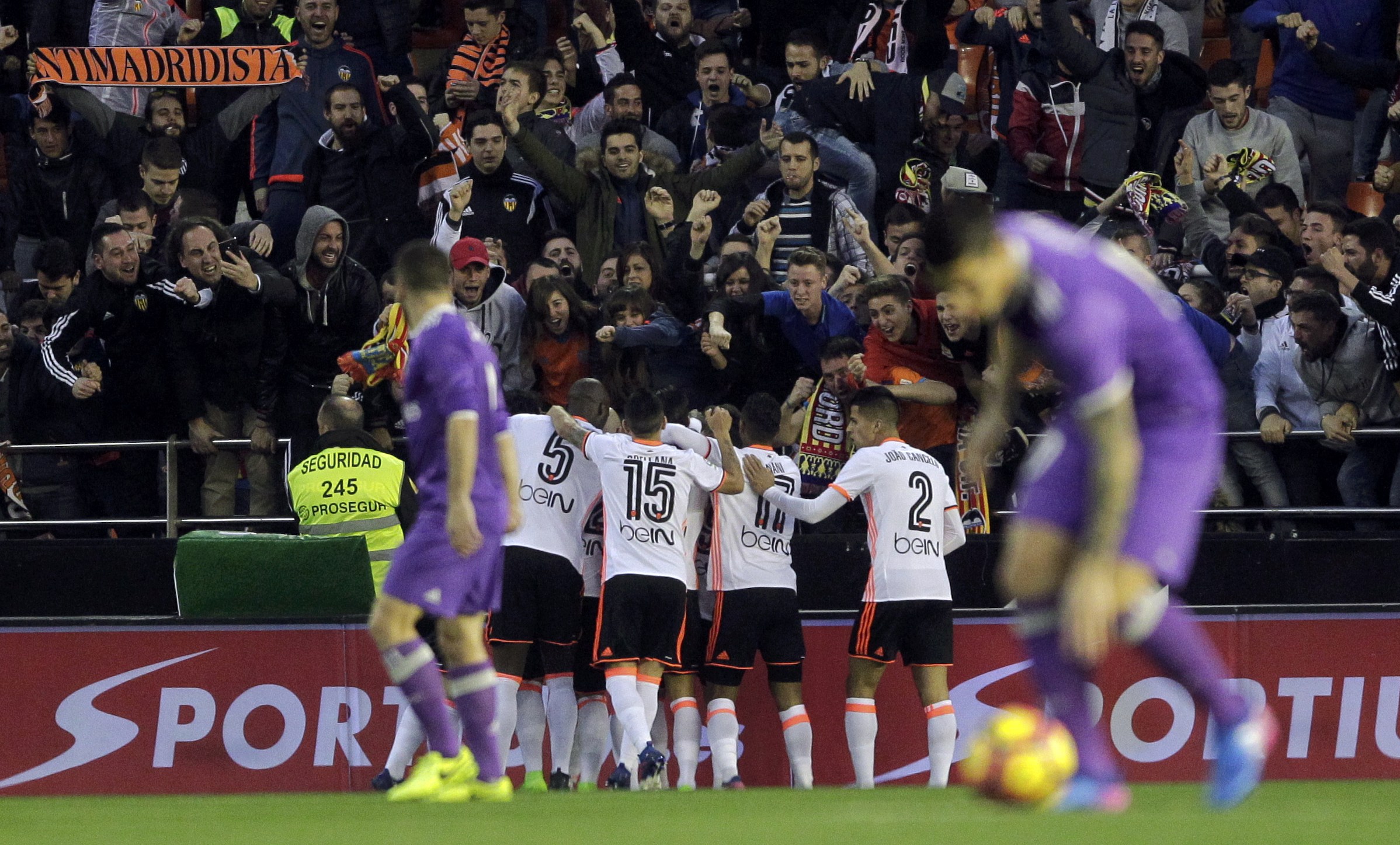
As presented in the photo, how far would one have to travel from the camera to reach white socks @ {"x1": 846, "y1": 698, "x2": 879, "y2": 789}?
33.7ft

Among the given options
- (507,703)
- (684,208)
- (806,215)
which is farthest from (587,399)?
(684,208)

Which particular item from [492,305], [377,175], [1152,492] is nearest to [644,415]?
[492,305]

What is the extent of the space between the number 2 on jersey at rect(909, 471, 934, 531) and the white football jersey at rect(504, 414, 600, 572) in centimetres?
193

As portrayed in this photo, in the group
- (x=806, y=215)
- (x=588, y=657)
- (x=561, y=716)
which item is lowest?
(x=561, y=716)

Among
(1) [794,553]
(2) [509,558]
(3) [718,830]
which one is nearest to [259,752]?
A: (2) [509,558]

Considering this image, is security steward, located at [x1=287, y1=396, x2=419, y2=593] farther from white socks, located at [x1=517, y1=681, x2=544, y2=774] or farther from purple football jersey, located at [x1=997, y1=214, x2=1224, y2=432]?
purple football jersey, located at [x1=997, y1=214, x2=1224, y2=432]

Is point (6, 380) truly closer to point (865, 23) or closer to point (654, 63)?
point (654, 63)

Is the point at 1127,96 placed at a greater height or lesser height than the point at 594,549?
greater

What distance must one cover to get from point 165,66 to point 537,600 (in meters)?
5.49

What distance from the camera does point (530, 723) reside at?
10.7m

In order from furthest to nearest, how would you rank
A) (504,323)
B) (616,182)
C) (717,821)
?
(616,182) → (504,323) → (717,821)

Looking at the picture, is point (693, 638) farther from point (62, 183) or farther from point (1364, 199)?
point (62, 183)

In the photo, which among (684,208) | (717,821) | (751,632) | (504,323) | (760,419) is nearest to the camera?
(717,821)

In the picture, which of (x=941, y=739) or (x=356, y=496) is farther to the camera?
(x=356, y=496)
